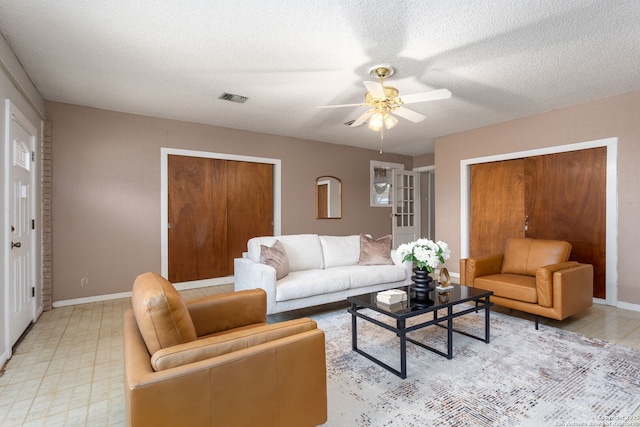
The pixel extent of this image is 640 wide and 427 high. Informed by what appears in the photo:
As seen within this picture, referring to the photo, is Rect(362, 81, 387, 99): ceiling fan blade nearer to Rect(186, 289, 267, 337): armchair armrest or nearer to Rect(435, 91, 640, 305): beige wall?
Rect(186, 289, 267, 337): armchair armrest

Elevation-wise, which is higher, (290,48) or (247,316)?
(290,48)

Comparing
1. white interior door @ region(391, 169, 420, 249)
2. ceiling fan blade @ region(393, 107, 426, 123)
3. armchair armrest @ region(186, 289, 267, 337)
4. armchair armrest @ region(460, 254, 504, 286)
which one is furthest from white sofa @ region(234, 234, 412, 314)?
white interior door @ region(391, 169, 420, 249)

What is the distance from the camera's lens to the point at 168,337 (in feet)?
4.41

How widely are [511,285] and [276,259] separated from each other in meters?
2.36

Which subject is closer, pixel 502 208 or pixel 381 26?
pixel 381 26

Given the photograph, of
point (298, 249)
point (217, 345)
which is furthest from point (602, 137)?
point (217, 345)

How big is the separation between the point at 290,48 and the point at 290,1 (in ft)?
1.95

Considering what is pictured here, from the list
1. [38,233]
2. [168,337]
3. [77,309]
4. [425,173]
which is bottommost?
[77,309]

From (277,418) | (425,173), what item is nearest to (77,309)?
(277,418)

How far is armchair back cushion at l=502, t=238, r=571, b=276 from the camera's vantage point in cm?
346

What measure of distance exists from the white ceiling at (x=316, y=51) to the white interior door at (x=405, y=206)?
9.60 feet

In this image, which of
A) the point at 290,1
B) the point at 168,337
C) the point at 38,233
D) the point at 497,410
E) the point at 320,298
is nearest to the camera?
the point at 168,337

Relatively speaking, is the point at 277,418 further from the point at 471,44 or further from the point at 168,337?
the point at 471,44

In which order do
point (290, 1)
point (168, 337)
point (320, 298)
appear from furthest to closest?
point (320, 298) < point (290, 1) < point (168, 337)
